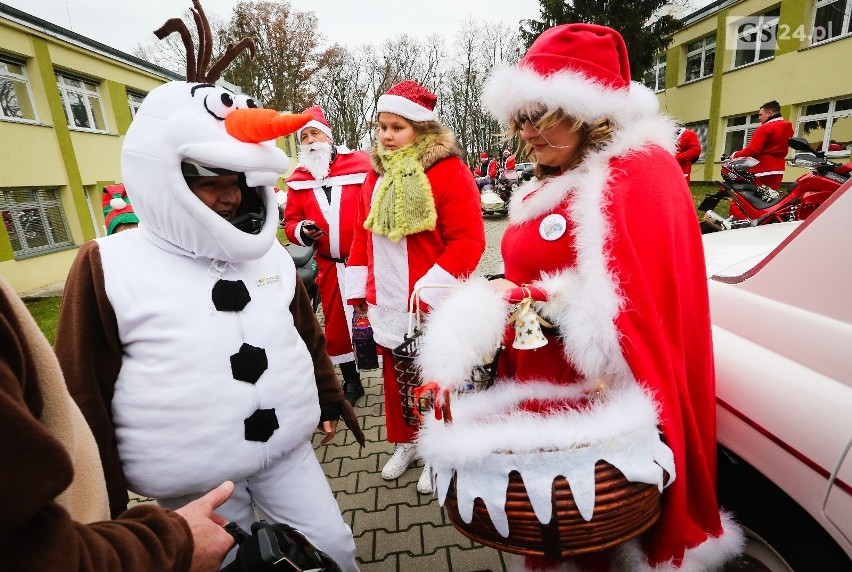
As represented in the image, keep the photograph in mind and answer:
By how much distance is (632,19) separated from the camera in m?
17.9

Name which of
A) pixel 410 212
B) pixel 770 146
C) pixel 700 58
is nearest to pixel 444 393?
pixel 410 212

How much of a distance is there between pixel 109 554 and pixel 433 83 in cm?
3488

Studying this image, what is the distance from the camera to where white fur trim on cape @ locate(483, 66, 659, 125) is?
1418 mm

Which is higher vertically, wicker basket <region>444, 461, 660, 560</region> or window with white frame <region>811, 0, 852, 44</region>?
window with white frame <region>811, 0, 852, 44</region>

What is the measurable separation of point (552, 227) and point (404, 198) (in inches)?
44.1

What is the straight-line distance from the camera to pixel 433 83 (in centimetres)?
3241

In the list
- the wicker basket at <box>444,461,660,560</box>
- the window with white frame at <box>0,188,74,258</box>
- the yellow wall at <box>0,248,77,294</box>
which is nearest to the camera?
the wicker basket at <box>444,461,660,560</box>

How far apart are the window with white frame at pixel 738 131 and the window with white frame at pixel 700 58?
8.39ft

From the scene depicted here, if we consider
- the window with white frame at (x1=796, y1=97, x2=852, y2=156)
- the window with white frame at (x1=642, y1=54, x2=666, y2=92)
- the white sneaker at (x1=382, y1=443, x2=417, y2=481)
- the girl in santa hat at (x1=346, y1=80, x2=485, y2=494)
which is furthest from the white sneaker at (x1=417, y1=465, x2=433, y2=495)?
the window with white frame at (x1=642, y1=54, x2=666, y2=92)

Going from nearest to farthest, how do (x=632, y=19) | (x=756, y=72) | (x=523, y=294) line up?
(x=523, y=294) → (x=756, y=72) → (x=632, y=19)

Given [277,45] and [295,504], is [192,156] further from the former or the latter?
[277,45]

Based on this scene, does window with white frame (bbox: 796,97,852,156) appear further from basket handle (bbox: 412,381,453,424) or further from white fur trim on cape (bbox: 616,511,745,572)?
basket handle (bbox: 412,381,453,424)

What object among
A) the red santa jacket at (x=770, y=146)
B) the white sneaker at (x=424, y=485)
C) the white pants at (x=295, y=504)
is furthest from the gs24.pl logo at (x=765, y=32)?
the white pants at (x=295, y=504)

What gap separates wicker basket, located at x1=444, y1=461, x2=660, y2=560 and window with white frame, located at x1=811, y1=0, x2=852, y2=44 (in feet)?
62.6
